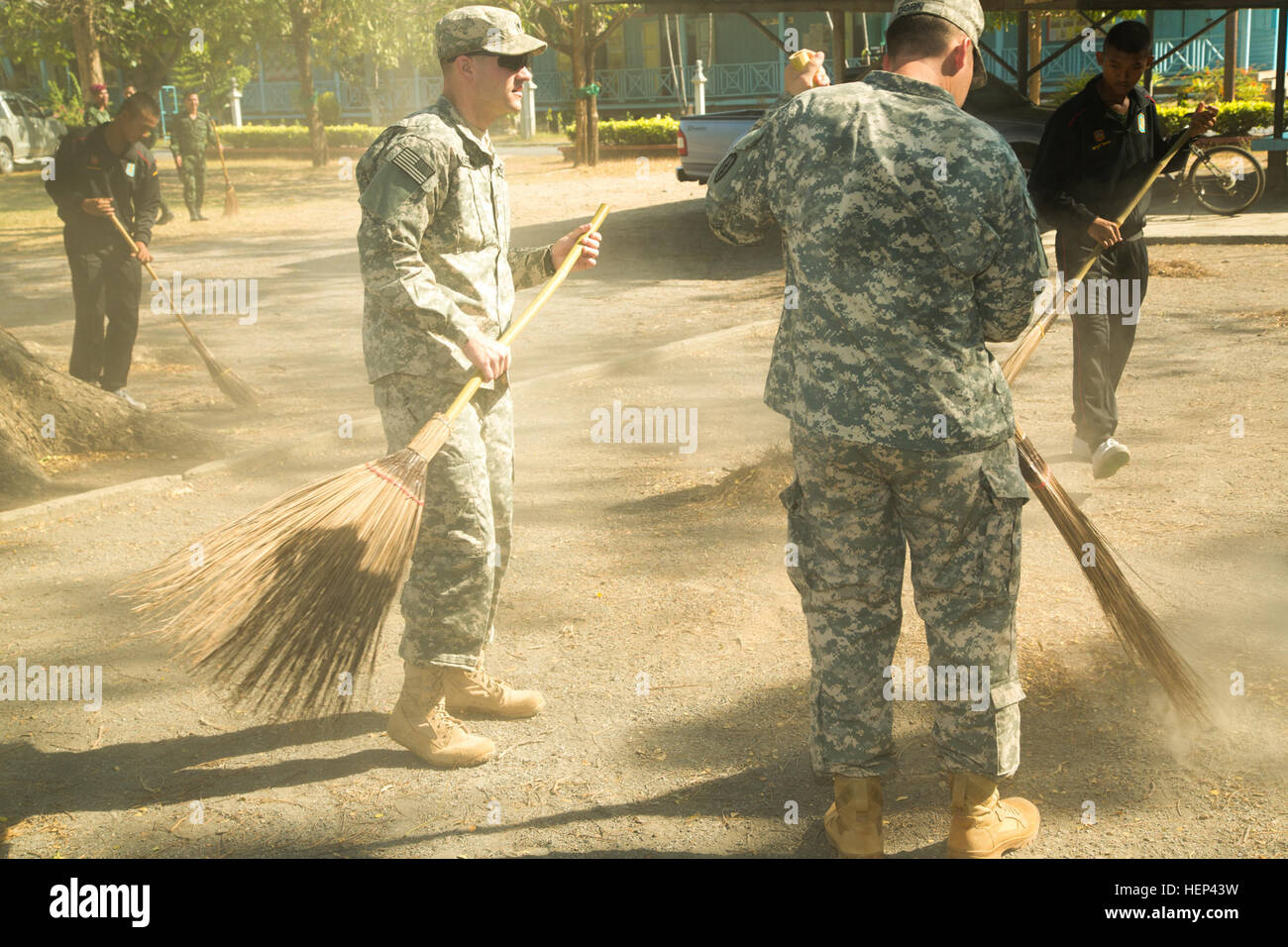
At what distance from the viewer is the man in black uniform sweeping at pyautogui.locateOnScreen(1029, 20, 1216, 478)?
5750 mm

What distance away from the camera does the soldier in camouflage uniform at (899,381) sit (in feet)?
8.98

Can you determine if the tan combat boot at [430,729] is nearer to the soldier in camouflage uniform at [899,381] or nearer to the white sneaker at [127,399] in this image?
the soldier in camouflage uniform at [899,381]

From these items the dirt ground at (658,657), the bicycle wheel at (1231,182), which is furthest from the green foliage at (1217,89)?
the dirt ground at (658,657)

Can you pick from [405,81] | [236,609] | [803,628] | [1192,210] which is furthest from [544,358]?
[405,81]

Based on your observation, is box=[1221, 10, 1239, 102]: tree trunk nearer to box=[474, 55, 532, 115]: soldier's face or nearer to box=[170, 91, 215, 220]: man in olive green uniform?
box=[170, 91, 215, 220]: man in olive green uniform

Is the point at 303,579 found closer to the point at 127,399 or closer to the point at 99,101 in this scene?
the point at 127,399

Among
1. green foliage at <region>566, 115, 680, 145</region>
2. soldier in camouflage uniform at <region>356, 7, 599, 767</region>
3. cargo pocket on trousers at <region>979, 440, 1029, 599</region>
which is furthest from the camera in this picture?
green foliage at <region>566, 115, 680, 145</region>

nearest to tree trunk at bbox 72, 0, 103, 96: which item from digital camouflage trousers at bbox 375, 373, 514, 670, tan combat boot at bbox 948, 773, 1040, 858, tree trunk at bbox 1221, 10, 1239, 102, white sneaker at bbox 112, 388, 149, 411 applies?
white sneaker at bbox 112, 388, 149, 411

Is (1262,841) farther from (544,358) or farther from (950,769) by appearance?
(544,358)

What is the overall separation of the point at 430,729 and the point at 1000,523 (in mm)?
1860

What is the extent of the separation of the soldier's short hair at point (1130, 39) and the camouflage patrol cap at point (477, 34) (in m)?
3.25

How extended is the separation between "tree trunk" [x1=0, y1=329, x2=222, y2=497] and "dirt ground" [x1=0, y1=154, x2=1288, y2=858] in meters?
0.18

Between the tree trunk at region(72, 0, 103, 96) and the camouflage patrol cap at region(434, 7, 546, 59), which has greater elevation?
the tree trunk at region(72, 0, 103, 96)
